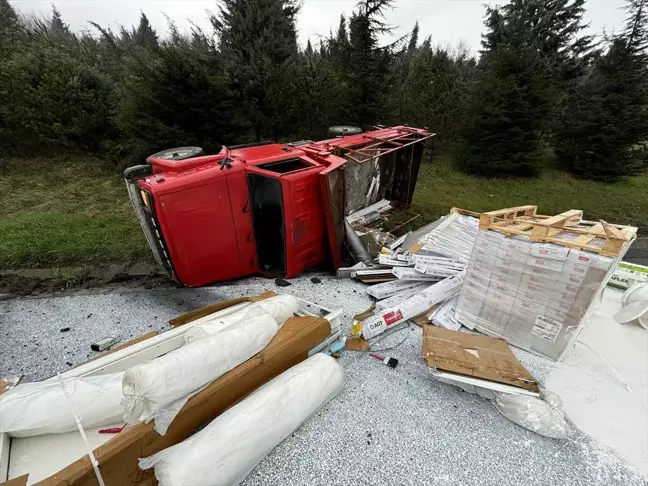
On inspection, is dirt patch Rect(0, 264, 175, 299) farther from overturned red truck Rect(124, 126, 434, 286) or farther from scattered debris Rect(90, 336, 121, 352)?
scattered debris Rect(90, 336, 121, 352)

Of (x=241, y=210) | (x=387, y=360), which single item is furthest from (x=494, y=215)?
(x=241, y=210)

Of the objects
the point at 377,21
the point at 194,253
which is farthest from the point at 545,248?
the point at 377,21

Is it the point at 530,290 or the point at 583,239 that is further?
the point at 530,290

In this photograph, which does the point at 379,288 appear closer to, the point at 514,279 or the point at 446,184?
the point at 514,279

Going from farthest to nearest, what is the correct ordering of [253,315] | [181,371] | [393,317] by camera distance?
1. [393,317]
2. [253,315]
3. [181,371]

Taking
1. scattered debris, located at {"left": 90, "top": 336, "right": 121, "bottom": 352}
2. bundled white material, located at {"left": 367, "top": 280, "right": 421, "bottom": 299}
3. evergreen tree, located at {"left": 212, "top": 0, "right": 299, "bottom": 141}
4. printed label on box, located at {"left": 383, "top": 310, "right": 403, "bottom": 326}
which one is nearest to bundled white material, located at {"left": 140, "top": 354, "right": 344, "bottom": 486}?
printed label on box, located at {"left": 383, "top": 310, "right": 403, "bottom": 326}

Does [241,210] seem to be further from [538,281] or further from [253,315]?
[538,281]

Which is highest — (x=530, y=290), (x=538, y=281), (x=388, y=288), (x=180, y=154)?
(x=180, y=154)

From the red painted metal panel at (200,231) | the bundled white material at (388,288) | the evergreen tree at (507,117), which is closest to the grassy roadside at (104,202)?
the evergreen tree at (507,117)

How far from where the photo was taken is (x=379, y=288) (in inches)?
163

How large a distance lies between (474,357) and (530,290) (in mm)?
871

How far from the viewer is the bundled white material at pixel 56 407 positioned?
1.85 m

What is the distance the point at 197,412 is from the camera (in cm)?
198

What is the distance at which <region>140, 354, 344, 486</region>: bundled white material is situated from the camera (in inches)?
67.2
